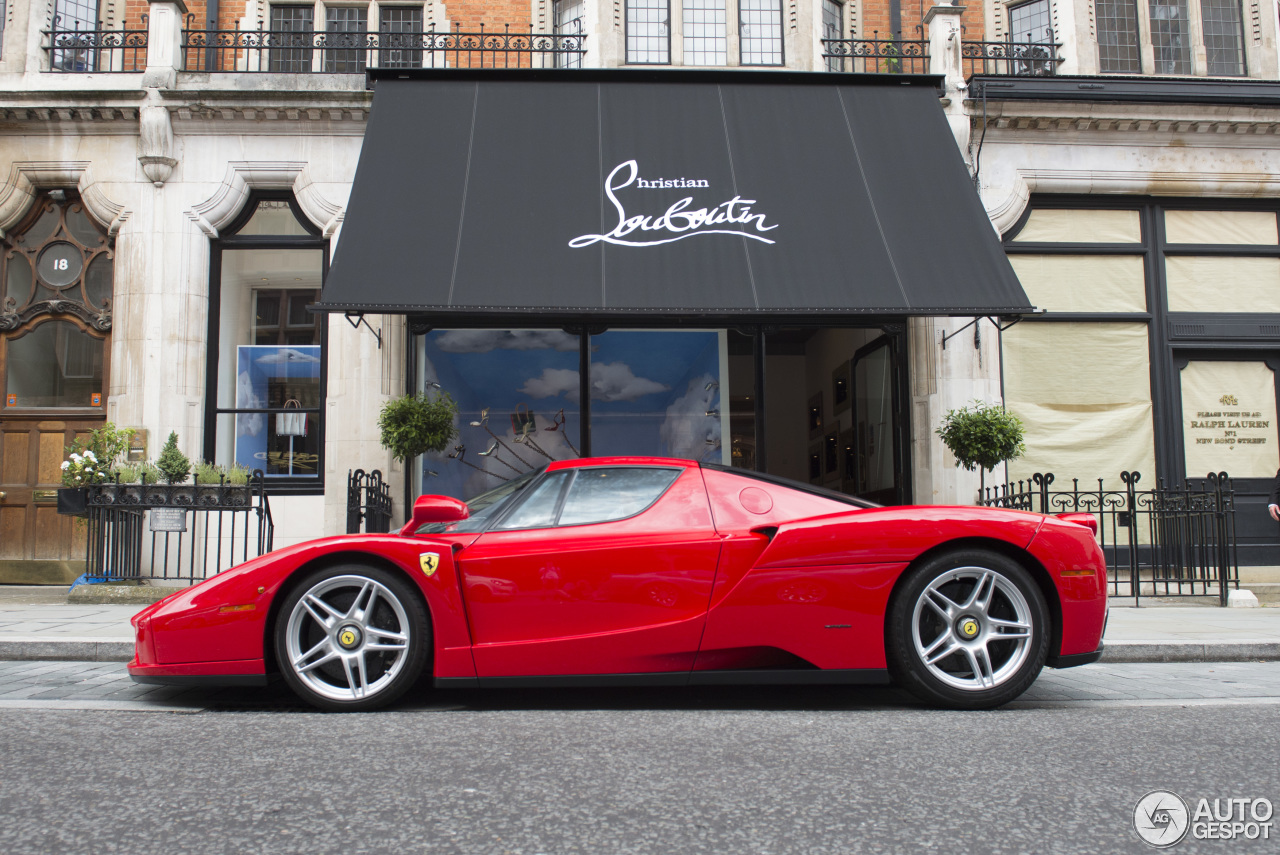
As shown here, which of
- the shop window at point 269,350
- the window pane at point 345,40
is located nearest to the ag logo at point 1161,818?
the shop window at point 269,350

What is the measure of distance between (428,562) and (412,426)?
5672mm

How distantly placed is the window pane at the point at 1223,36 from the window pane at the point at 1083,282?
3.36m

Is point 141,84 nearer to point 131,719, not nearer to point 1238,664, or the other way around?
point 131,719

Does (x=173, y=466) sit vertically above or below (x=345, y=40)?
below

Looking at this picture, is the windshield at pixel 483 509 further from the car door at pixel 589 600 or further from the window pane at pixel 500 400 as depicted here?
the window pane at pixel 500 400

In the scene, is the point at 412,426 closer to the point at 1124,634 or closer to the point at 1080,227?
the point at 1124,634

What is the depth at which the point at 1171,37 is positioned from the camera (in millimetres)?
12781

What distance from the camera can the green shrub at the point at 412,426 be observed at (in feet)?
31.3

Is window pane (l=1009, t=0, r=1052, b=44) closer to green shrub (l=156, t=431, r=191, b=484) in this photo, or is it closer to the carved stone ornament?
the carved stone ornament

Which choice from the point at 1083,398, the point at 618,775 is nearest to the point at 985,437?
the point at 1083,398

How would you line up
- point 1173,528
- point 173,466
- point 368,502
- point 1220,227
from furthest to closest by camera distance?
point 1220,227, point 1173,528, point 173,466, point 368,502

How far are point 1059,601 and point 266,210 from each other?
36.5ft

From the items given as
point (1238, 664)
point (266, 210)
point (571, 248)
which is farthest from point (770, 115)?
point (1238, 664)

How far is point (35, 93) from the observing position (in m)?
11.5
